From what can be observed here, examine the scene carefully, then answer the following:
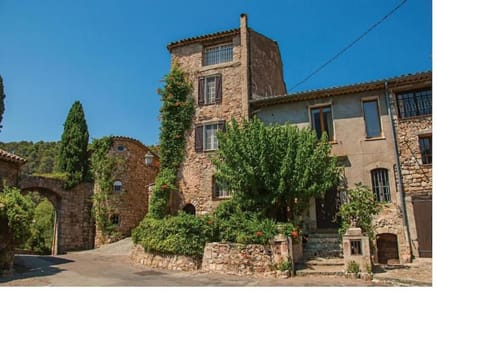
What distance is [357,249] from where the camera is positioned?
259 inches

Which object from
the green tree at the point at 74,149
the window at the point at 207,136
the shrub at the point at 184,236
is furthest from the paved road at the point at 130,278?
the green tree at the point at 74,149

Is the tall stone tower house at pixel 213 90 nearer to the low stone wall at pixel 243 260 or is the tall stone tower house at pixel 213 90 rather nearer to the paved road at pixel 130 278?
the low stone wall at pixel 243 260

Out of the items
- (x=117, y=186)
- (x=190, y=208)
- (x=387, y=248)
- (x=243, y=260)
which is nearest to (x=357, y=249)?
(x=243, y=260)

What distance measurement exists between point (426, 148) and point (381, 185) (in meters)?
1.65

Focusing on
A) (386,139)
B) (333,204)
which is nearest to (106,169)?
(333,204)

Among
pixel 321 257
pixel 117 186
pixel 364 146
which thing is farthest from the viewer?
pixel 117 186

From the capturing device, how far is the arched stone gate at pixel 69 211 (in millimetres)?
13328

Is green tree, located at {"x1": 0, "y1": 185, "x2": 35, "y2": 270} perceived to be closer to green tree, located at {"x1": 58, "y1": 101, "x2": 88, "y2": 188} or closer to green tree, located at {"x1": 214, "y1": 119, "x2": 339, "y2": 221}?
green tree, located at {"x1": 214, "y1": 119, "x2": 339, "y2": 221}

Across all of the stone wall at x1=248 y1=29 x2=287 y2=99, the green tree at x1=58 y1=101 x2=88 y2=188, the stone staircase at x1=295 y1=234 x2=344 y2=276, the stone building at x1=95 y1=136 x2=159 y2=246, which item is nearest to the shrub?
the stone staircase at x1=295 y1=234 x2=344 y2=276


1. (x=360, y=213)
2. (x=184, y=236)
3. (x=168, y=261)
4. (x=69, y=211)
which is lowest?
(x=168, y=261)

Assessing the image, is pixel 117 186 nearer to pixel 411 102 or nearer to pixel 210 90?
pixel 210 90
